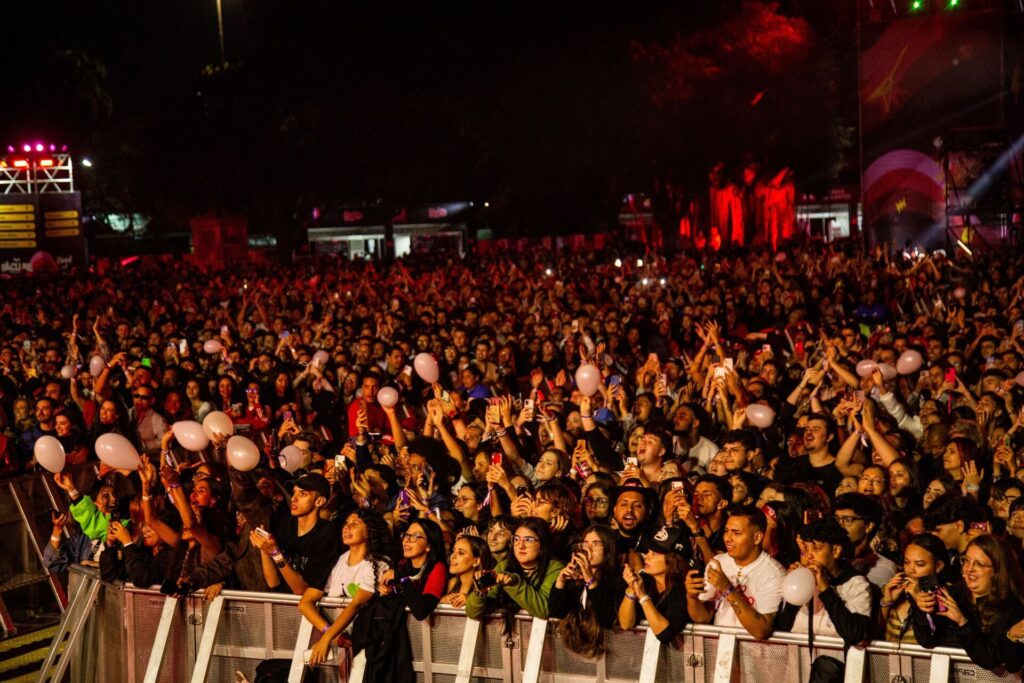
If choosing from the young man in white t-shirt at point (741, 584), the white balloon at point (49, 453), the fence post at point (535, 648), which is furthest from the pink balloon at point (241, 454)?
the young man in white t-shirt at point (741, 584)

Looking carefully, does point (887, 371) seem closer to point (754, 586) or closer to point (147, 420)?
point (754, 586)

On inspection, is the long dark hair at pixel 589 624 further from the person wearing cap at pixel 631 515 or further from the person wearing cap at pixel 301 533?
the person wearing cap at pixel 301 533

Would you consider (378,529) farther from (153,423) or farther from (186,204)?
(186,204)

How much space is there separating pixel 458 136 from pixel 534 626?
130ft

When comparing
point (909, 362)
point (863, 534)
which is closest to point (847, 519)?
point (863, 534)

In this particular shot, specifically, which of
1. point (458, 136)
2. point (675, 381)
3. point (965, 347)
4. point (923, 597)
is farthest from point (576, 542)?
point (458, 136)

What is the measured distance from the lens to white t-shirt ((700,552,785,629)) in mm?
5359

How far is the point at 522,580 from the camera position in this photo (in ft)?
18.5

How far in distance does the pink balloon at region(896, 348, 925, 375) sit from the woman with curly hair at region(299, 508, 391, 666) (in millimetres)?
5741

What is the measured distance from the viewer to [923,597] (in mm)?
4902

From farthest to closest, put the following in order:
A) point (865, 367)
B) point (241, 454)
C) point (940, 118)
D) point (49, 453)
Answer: point (940, 118) < point (865, 367) < point (49, 453) < point (241, 454)

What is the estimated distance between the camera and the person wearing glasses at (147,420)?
10508 millimetres

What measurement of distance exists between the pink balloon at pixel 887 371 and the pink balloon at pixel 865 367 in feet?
0.27

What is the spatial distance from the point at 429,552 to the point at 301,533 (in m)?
0.98
